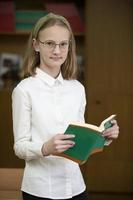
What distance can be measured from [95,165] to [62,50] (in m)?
2.41

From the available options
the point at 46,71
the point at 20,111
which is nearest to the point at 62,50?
the point at 46,71

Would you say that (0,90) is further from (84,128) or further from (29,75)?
(84,128)

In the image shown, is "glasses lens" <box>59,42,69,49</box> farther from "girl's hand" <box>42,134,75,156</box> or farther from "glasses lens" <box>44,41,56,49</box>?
"girl's hand" <box>42,134,75,156</box>

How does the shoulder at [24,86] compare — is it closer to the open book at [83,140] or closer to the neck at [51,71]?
the neck at [51,71]

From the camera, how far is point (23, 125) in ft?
4.88

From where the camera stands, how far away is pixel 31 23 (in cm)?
392

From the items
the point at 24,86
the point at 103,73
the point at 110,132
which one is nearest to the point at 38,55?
the point at 24,86

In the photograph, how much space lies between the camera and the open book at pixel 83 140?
137cm

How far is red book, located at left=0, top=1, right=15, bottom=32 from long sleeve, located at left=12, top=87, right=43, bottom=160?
246cm

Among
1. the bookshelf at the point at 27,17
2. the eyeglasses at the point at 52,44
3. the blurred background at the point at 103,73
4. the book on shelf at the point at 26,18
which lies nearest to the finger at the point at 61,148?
the eyeglasses at the point at 52,44

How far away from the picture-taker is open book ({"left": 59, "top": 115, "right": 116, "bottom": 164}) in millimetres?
1365

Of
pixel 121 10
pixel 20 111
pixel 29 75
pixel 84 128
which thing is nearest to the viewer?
pixel 84 128

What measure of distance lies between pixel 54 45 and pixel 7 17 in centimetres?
246

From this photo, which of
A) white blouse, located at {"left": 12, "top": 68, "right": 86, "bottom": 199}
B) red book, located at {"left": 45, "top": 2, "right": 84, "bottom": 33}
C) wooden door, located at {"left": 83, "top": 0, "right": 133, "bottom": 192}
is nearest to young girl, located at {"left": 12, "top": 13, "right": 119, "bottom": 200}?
white blouse, located at {"left": 12, "top": 68, "right": 86, "bottom": 199}
